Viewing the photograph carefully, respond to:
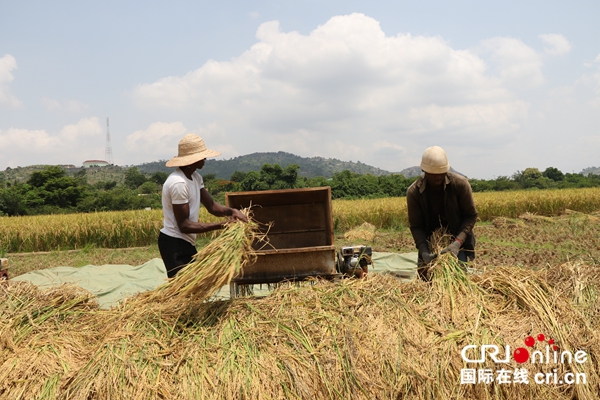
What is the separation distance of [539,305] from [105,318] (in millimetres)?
2742

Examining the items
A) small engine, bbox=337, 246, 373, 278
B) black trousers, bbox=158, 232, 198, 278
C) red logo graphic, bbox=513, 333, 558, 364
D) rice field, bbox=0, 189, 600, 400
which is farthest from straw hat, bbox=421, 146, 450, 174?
black trousers, bbox=158, 232, 198, 278

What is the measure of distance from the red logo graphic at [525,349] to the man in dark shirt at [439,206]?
1.03m

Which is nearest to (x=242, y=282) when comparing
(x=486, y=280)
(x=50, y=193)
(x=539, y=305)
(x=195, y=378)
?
(x=195, y=378)

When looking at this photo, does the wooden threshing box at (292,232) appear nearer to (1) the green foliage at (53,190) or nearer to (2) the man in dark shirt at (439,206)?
(2) the man in dark shirt at (439,206)

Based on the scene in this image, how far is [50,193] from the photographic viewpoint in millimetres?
30062

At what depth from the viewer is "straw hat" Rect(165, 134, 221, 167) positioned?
3447 millimetres

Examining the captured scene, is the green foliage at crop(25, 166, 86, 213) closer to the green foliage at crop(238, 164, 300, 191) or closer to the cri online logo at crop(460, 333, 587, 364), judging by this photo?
the green foliage at crop(238, 164, 300, 191)

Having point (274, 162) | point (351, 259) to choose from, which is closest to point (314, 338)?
point (351, 259)

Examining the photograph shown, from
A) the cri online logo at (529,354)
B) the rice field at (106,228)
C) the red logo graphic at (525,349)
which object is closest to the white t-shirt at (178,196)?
the cri online logo at (529,354)

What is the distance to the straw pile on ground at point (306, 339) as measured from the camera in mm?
2229

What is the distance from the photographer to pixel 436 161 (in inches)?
135

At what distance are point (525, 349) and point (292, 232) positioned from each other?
10.2ft

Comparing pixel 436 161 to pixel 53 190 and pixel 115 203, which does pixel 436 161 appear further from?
pixel 53 190

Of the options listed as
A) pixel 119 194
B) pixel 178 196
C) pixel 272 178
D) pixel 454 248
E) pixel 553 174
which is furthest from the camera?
pixel 553 174
